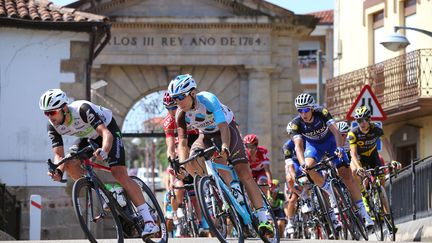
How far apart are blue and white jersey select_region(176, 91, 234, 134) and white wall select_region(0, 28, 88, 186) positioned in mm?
15228

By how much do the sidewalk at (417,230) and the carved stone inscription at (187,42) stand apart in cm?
2586

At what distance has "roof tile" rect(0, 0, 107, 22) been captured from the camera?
102 ft

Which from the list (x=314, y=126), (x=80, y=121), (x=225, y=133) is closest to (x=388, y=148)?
(x=314, y=126)

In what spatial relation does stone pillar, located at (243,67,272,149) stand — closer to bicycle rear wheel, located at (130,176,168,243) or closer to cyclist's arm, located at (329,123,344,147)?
cyclist's arm, located at (329,123,344,147)

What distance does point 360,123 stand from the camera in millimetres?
21078

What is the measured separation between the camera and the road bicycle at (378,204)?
20625mm

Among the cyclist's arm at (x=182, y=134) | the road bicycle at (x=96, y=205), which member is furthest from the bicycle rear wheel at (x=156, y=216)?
the cyclist's arm at (x=182, y=134)

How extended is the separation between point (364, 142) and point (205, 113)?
644 cm

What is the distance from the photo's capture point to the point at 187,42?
49688 mm

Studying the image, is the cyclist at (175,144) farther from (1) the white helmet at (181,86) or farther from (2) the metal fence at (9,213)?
(2) the metal fence at (9,213)

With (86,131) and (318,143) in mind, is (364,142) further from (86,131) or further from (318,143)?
(86,131)

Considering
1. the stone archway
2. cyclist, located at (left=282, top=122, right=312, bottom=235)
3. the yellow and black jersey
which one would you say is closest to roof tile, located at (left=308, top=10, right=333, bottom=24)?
the stone archway

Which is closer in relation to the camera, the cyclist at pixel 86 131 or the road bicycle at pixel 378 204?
the cyclist at pixel 86 131

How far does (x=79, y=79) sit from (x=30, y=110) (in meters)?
1.65
